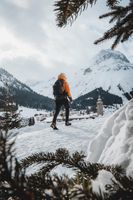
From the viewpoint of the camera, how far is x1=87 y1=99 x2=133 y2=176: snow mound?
1666mm

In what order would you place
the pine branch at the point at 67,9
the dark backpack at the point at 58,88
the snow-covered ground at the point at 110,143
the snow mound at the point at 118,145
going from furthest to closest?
the dark backpack at the point at 58,88
the snow-covered ground at the point at 110,143
the snow mound at the point at 118,145
the pine branch at the point at 67,9

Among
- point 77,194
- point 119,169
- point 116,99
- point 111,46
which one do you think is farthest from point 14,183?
point 116,99

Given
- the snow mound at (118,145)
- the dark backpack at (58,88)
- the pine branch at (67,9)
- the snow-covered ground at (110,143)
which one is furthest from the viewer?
the dark backpack at (58,88)

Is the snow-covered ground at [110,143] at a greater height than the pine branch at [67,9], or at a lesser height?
lesser

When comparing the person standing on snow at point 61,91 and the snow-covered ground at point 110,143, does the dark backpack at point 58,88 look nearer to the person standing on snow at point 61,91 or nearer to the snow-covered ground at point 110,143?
the person standing on snow at point 61,91

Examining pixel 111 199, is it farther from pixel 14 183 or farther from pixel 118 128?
pixel 118 128

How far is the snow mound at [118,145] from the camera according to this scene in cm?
167

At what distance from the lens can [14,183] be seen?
54cm

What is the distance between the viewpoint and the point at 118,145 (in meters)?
2.08

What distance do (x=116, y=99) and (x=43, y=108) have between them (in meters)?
51.9

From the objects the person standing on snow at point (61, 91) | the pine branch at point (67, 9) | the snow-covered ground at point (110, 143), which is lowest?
the snow-covered ground at point (110, 143)

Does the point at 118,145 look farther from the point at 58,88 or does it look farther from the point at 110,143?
the point at 58,88

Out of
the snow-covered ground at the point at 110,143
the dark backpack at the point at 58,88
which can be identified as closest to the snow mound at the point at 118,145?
the snow-covered ground at the point at 110,143

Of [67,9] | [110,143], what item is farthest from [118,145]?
[67,9]
